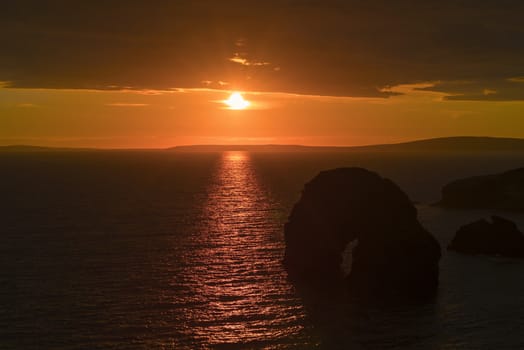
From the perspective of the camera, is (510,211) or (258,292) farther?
(510,211)

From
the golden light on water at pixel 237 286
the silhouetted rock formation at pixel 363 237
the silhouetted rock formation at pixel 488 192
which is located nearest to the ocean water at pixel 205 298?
the golden light on water at pixel 237 286

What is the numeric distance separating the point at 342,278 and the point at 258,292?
30.6ft

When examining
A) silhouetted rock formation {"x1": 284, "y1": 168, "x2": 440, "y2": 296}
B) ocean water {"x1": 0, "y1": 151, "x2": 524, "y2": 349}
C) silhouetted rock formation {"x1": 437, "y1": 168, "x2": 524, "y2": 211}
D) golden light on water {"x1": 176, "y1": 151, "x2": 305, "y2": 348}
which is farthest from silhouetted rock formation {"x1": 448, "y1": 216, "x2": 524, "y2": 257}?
silhouetted rock formation {"x1": 437, "y1": 168, "x2": 524, "y2": 211}

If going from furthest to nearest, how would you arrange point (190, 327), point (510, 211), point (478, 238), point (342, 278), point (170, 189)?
point (170, 189), point (510, 211), point (478, 238), point (342, 278), point (190, 327)

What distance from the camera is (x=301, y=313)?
4300 centimetres

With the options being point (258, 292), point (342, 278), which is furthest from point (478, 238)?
point (258, 292)

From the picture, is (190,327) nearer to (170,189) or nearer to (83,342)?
(83,342)

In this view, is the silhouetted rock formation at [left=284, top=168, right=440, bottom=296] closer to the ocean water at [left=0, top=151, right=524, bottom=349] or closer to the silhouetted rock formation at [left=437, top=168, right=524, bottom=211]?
the ocean water at [left=0, top=151, right=524, bottom=349]

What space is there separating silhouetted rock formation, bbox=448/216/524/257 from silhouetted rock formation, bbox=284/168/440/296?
54.3 ft

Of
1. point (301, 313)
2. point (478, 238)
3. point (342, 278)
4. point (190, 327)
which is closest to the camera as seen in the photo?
point (190, 327)

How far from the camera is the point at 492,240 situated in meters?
65.9

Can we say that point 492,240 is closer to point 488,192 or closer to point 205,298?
point 205,298

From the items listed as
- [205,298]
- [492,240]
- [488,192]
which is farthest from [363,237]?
[488,192]

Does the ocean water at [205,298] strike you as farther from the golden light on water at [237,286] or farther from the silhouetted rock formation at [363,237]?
the silhouetted rock formation at [363,237]
